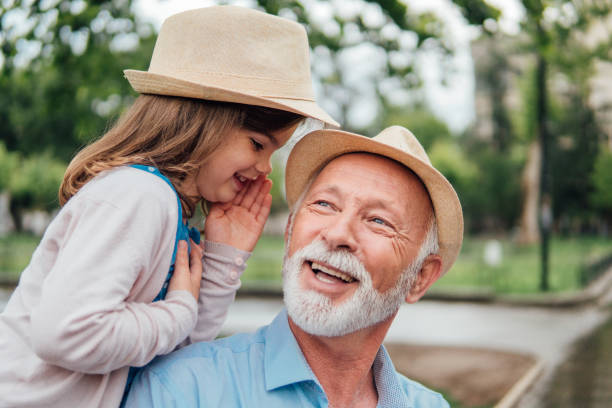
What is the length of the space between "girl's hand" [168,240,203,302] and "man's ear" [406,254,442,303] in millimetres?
833

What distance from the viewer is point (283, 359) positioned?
7.02 feet

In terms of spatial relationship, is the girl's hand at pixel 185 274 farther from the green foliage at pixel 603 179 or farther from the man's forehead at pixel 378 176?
the green foliage at pixel 603 179

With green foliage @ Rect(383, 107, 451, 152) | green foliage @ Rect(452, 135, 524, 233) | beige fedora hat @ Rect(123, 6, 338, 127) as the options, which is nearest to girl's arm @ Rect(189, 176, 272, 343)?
beige fedora hat @ Rect(123, 6, 338, 127)

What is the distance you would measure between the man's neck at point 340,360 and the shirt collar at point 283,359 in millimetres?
78

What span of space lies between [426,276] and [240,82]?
3.49 ft

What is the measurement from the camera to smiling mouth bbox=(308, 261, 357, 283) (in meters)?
2.22

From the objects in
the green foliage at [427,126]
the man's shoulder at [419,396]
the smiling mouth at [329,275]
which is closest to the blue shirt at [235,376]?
the smiling mouth at [329,275]

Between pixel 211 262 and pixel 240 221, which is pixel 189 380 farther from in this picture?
pixel 240 221

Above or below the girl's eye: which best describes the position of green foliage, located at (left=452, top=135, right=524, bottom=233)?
below

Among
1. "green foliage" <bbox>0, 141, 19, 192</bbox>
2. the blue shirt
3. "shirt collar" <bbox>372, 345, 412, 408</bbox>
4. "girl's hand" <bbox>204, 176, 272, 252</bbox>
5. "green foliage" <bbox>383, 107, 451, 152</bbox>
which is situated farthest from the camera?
"green foliage" <bbox>383, 107, 451, 152</bbox>

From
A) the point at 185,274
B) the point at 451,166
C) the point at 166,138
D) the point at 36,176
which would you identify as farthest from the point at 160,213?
the point at 451,166

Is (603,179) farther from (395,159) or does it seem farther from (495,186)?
(395,159)

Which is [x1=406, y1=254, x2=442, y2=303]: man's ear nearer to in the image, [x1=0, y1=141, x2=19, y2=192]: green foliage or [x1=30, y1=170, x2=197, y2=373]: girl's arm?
[x1=30, y1=170, x2=197, y2=373]: girl's arm

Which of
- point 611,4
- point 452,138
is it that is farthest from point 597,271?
point 452,138
